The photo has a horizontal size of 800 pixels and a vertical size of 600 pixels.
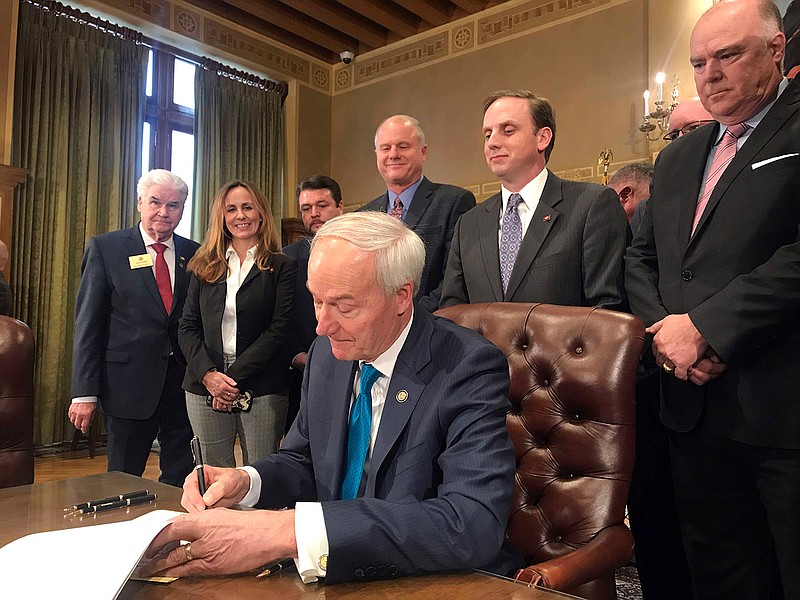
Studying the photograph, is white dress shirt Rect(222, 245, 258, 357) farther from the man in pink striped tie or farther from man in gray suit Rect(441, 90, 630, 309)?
the man in pink striped tie

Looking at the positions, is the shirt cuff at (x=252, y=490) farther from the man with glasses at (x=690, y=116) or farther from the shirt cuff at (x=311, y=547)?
the man with glasses at (x=690, y=116)

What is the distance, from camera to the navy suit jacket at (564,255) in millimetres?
2100

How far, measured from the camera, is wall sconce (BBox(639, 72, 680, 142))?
539cm

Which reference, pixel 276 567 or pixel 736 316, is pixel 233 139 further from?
pixel 276 567

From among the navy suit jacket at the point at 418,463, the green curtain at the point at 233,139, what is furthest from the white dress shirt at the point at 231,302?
the green curtain at the point at 233,139

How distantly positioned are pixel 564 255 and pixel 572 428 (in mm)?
800

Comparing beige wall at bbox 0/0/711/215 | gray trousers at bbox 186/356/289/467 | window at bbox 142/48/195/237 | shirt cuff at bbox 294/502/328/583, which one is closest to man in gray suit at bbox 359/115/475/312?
gray trousers at bbox 186/356/289/467

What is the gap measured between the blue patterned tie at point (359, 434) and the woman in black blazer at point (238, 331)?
55.2 inches

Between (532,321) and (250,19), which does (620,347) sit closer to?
(532,321)

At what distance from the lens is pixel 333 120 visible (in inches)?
322

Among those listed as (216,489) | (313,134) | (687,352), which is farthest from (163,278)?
(313,134)

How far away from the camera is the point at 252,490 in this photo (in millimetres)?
1247

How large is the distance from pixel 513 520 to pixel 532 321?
1.46ft

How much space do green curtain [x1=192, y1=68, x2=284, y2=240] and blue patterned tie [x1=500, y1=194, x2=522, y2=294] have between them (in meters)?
5.16
